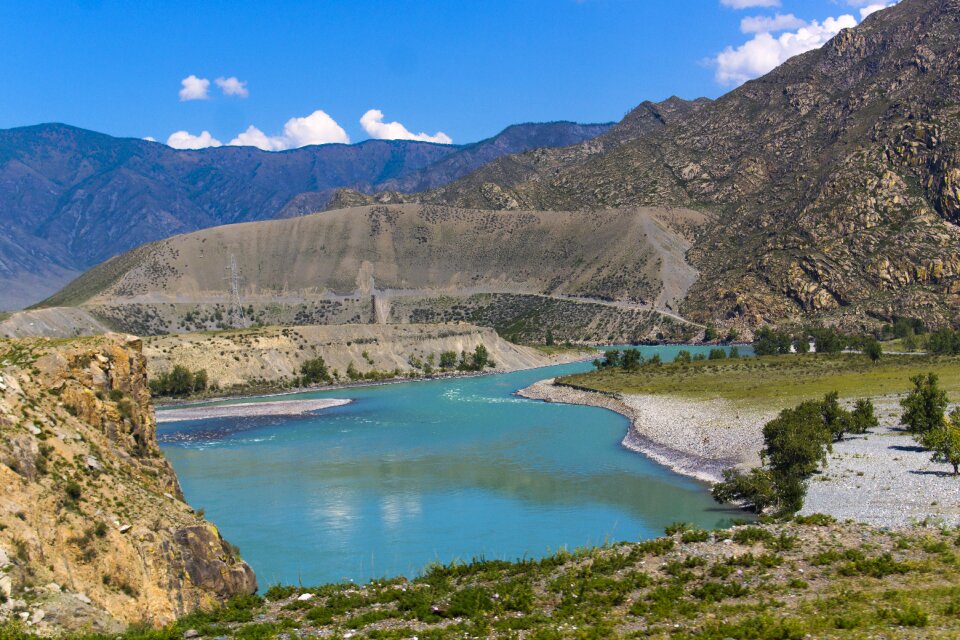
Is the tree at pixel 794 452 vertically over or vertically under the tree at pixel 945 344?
under

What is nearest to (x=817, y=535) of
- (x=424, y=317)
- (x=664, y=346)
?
(x=664, y=346)

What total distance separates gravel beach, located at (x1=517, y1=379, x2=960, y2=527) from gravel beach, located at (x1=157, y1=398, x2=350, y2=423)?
2782 centimetres

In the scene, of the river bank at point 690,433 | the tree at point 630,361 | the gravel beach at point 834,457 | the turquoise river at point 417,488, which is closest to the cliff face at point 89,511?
the turquoise river at point 417,488

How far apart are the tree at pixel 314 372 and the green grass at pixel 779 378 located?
30270mm

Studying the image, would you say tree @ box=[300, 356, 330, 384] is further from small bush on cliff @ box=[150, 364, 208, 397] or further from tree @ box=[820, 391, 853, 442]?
tree @ box=[820, 391, 853, 442]

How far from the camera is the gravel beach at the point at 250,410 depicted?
277ft

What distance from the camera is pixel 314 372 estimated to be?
110125 mm

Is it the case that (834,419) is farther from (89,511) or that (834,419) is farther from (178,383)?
(178,383)

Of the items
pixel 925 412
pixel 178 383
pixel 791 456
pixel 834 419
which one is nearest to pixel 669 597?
pixel 791 456

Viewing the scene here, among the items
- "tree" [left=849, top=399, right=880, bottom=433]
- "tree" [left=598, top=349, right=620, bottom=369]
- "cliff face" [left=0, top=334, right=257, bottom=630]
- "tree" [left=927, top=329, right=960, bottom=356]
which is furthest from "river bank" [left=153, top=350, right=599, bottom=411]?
"cliff face" [left=0, top=334, right=257, bottom=630]

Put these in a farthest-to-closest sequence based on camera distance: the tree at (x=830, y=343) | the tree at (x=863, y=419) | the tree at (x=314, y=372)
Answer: the tree at (x=314, y=372) < the tree at (x=830, y=343) < the tree at (x=863, y=419)

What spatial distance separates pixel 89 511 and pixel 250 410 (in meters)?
66.6

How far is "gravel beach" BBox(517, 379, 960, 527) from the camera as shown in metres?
35.3

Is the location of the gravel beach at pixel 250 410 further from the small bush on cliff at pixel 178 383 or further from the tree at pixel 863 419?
the tree at pixel 863 419
